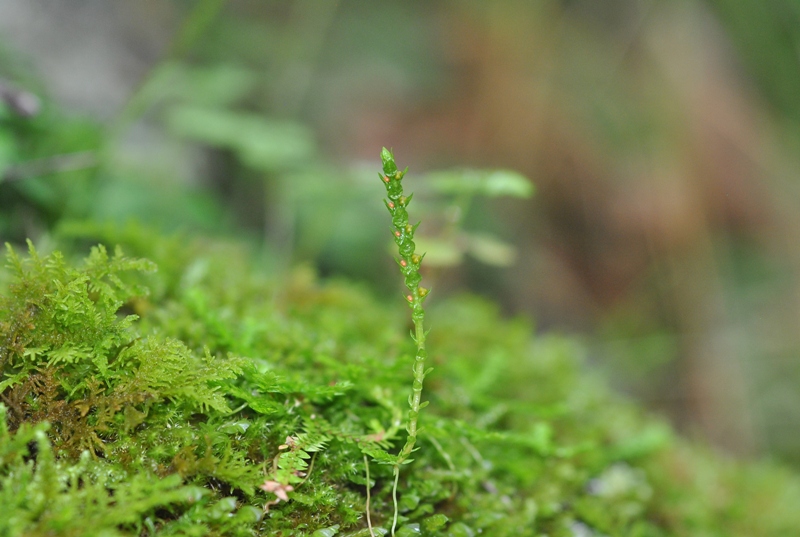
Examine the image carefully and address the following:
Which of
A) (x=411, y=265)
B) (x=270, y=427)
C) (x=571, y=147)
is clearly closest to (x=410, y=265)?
(x=411, y=265)

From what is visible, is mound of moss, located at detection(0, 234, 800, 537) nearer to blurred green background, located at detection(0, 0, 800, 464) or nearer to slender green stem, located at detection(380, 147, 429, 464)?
slender green stem, located at detection(380, 147, 429, 464)

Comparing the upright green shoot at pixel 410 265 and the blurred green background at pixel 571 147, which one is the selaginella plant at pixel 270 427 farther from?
the blurred green background at pixel 571 147

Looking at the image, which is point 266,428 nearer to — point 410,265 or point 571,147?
point 410,265

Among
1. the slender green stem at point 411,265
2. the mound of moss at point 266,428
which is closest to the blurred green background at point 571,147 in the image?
the mound of moss at point 266,428

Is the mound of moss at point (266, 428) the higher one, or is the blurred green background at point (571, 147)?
the blurred green background at point (571, 147)

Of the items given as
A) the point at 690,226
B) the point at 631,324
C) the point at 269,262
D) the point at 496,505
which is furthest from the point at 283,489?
the point at 690,226

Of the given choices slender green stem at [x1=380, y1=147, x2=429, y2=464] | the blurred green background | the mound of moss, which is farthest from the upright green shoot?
the blurred green background
